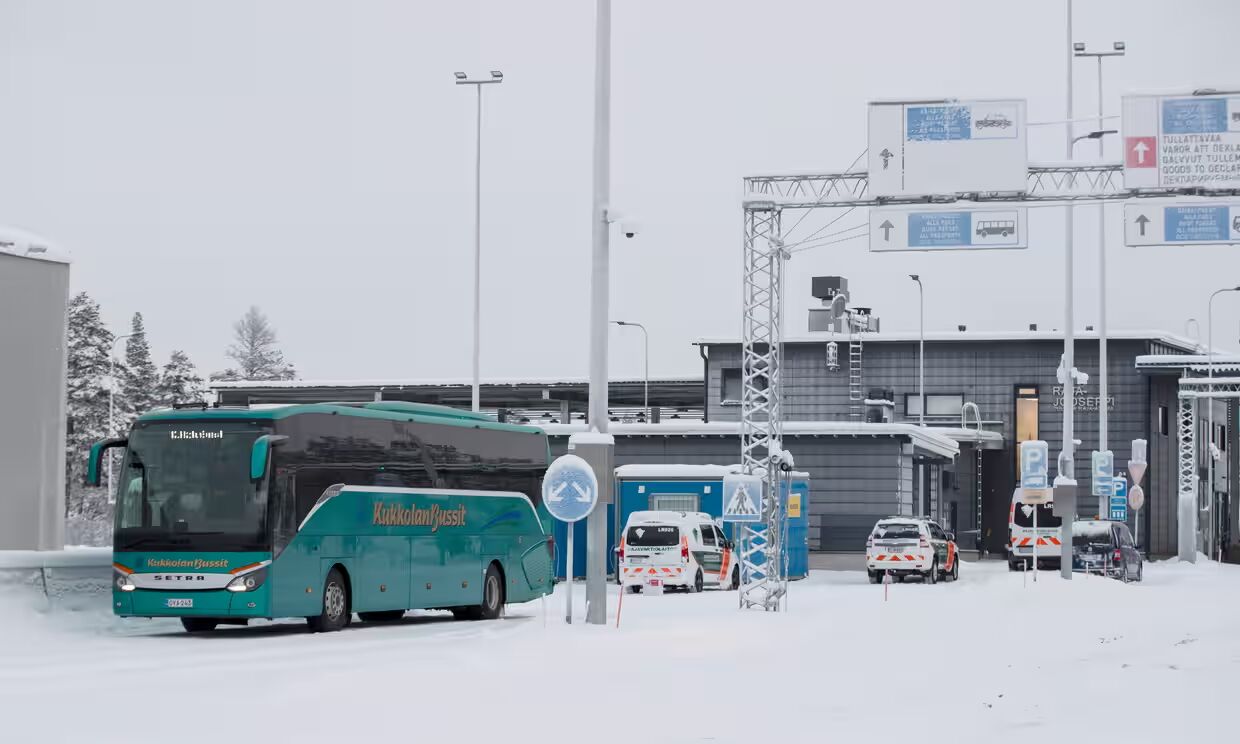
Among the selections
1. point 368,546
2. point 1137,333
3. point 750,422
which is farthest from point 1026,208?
point 1137,333

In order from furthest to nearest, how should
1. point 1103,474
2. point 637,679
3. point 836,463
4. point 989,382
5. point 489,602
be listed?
point 989,382 → point 836,463 → point 1103,474 → point 489,602 → point 637,679

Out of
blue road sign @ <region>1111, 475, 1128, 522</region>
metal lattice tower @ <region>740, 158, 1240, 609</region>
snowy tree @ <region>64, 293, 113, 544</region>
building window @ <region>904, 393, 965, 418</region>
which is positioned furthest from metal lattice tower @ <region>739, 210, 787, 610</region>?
snowy tree @ <region>64, 293, 113, 544</region>

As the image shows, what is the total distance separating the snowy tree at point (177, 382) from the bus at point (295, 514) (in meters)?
81.7

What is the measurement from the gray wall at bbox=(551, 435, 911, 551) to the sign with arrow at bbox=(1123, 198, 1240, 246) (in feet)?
70.9

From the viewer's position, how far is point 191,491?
23.1 metres

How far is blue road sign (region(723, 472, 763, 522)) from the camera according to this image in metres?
30.8

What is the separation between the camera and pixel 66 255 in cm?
2570

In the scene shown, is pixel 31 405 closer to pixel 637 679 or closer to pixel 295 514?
pixel 295 514

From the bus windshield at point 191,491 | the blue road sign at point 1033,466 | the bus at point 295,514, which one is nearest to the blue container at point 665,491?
the blue road sign at point 1033,466

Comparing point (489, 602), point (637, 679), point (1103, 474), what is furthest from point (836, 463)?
point (637, 679)

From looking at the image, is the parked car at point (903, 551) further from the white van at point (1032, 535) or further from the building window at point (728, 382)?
the building window at point (728, 382)

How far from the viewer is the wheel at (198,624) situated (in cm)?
2470

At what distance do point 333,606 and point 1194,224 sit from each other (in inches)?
710

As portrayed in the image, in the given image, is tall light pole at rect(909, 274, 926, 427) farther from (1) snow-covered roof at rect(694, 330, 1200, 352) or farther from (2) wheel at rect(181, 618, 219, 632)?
(2) wheel at rect(181, 618, 219, 632)
